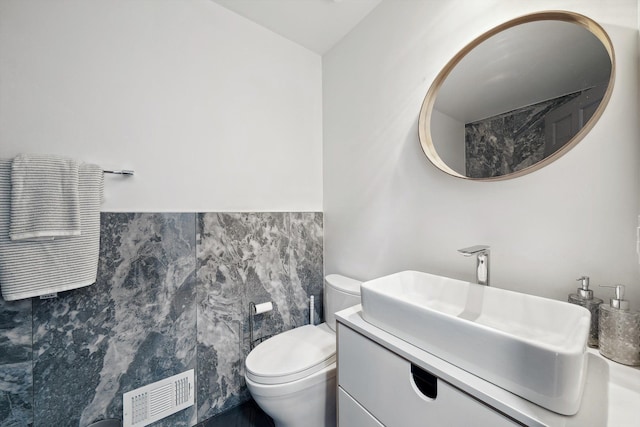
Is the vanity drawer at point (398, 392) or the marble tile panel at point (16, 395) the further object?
the marble tile panel at point (16, 395)

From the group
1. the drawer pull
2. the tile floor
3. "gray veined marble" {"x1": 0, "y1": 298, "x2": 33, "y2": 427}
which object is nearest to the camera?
the drawer pull

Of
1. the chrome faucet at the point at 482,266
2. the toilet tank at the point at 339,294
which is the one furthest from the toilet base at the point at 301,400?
the chrome faucet at the point at 482,266

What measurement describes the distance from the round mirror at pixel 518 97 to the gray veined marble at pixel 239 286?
1.06 m

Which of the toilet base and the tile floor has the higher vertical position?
the toilet base

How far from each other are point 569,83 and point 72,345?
2165 millimetres

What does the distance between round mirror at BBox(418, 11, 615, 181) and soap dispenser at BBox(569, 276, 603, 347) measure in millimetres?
402

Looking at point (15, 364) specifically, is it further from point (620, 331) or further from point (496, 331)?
point (620, 331)

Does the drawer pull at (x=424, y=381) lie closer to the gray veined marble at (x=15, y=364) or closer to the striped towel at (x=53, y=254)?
the striped towel at (x=53, y=254)

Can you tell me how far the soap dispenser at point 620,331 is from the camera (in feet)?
2.06

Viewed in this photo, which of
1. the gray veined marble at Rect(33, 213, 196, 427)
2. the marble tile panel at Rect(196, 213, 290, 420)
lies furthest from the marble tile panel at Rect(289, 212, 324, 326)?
the gray veined marble at Rect(33, 213, 196, 427)

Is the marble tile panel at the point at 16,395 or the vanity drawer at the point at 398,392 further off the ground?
the vanity drawer at the point at 398,392

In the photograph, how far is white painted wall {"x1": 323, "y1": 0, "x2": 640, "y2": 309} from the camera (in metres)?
0.72

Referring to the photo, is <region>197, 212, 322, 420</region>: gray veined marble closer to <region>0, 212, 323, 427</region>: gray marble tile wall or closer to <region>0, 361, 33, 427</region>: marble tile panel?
<region>0, 212, 323, 427</region>: gray marble tile wall

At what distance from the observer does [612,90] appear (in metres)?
0.72
